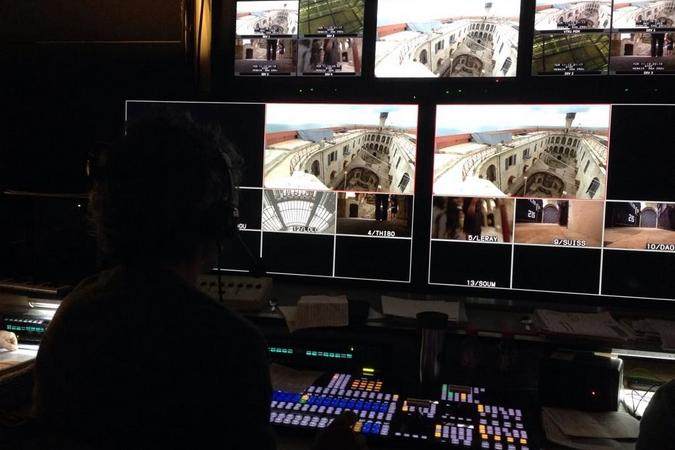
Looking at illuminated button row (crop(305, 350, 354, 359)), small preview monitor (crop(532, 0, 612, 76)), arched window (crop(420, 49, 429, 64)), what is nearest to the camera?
illuminated button row (crop(305, 350, 354, 359))

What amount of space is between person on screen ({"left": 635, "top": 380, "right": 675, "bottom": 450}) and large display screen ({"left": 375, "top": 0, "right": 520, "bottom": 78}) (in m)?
1.15

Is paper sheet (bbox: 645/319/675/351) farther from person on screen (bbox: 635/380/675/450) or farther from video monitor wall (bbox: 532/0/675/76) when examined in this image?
video monitor wall (bbox: 532/0/675/76)

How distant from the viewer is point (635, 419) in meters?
1.44

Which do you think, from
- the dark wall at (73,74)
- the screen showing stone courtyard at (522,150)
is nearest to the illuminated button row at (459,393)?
the screen showing stone courtyard at (522,150)

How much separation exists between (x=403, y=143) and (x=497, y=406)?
2.86ft

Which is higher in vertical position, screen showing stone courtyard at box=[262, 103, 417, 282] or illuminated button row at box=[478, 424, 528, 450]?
screen showing stone courtyard at box=[262, 103, 417, 282]

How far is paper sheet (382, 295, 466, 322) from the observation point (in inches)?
66.3

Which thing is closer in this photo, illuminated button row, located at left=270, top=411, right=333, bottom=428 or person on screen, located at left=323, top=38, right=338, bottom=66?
illuminated button row, located at left=270, top=411, right=333, bottom=428

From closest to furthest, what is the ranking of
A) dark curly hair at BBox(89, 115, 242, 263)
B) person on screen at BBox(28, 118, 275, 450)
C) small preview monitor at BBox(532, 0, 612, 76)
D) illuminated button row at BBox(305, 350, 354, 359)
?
1. person on screen at BBox(28, 118, 275, 450)
2. dark curly hair at BBox(89, 115, 242, 263)
3. illuminated button row at BBox(305, 350, 354, 359)
4. small preview monitor at BBox(532, 0, 612, 76)

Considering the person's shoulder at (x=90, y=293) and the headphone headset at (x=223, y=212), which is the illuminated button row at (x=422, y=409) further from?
the person's shoulder at (x=90, y=293)

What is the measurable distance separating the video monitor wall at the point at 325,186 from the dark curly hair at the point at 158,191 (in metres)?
0.91

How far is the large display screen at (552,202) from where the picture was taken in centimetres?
169

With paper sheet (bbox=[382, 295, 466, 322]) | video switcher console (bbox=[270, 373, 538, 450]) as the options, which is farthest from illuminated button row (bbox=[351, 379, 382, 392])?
paper sheet (bbox=[382, 295, 466, 322])

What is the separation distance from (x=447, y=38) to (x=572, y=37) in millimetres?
393
